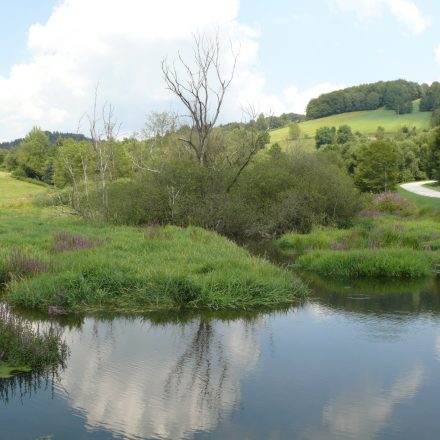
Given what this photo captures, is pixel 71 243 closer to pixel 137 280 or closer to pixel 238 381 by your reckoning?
pixel 137 280

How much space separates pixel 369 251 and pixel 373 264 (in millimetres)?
1266

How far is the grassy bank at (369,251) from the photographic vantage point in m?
17.1

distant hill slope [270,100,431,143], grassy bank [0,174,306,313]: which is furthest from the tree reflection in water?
distant hill slope [270,100,431,143]

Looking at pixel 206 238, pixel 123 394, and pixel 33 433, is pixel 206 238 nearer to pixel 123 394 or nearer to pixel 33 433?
pixel 123 394

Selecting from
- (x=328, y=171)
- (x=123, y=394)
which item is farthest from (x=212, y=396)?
(x=328, y=171)

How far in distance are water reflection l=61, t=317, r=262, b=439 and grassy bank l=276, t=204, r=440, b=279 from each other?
22.0 feet

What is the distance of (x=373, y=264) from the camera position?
675 inches

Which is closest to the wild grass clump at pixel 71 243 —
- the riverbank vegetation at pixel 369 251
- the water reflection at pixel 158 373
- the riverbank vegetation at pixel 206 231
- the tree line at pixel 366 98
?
the riverbank vegetation at pixel 206 231

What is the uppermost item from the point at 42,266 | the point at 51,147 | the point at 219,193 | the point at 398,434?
the point at 51,147

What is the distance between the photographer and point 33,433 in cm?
664

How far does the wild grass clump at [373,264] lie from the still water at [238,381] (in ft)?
15.2

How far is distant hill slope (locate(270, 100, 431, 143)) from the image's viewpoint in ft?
357

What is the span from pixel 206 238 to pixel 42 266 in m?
7.65

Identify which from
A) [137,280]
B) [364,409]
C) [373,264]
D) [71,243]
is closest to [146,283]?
[137,280]
